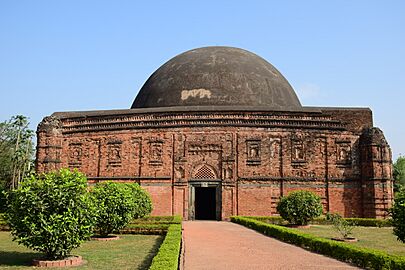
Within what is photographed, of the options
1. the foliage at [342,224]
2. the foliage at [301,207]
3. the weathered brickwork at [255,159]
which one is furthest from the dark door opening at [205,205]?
the foliage at [342,224]

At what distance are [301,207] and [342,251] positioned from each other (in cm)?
616

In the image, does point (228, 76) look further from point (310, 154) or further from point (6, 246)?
point (6, 246)

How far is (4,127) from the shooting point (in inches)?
1297

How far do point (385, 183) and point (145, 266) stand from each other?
12631mm

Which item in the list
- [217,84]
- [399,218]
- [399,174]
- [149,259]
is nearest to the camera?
[149,259]

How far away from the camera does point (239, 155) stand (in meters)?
16.3

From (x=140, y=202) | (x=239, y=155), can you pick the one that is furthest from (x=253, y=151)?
(x=140, y=202)

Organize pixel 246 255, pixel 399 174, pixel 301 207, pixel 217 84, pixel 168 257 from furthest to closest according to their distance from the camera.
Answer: pixel 399 174, pixel 217 84, pixel 301 207, pixel 246 255, pixel 168 257

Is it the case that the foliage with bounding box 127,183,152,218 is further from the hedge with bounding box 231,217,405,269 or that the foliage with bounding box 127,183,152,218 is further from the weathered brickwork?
the hedge with bounding box 231,217,405,269

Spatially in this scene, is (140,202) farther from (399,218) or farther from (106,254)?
(399,218)

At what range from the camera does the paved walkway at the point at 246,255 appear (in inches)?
258

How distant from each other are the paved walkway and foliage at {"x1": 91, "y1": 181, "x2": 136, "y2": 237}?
1.72 metres

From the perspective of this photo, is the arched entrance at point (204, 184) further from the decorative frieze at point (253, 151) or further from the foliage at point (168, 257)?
the foliage at point (168, 257)

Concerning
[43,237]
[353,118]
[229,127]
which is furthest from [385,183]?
[43,237]
